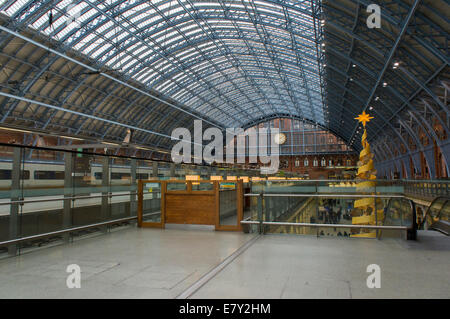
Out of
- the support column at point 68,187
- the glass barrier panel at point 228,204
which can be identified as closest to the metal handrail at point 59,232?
the support column at point 68,187

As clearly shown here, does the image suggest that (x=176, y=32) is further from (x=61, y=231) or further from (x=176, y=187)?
(x=61, y=231)

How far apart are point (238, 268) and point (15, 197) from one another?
4.64 m

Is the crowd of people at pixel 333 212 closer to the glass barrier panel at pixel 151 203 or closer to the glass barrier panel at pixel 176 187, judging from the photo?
the glass barrier panel at pixel 176 187

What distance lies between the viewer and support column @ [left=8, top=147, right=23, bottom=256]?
631 centimetres

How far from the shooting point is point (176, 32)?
116ft

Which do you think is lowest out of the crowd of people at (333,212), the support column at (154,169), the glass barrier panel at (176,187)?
the crowd of people at (333,212)

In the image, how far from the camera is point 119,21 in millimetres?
29812

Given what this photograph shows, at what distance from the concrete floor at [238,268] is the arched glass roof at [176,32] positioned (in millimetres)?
20302

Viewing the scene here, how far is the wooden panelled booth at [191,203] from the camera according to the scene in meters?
8.84

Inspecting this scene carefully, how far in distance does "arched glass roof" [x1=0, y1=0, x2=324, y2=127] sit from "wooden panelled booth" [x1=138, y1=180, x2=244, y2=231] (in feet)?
60.6
